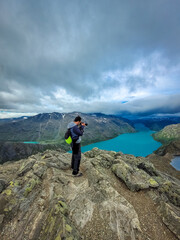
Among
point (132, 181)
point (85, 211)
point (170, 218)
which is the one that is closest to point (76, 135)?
point (85, 211)

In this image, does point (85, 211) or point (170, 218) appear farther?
point (85, 211)

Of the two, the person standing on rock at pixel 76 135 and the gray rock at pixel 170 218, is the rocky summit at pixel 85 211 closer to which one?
the gray rock at pixel 170 218

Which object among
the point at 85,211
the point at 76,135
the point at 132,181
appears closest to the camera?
the point at 85,211

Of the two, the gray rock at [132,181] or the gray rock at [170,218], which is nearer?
the gray rock at [170,218]

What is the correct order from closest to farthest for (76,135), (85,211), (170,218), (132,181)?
(170,218) < (85,211) < (76,135) < (132,181)

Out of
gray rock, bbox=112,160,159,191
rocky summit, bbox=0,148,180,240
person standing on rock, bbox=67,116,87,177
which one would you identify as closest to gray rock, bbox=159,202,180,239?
rocky summit, bbox=0,148,180,240

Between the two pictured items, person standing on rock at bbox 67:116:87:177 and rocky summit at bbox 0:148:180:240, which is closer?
rocky summit at bbox 0:148:180:240

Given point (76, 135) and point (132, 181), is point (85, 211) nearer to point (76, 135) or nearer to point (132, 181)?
point (76, 135)

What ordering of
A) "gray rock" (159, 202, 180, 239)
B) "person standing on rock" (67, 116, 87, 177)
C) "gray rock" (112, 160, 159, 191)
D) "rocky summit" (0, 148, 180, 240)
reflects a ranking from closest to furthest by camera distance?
"rocky summit" (0, 148, 180, 240), "gray rock" (159, 202, 180, 239), "person standing on rock" (67, 116, 87, 177), "gray rock" (112, 160, 159, 191)

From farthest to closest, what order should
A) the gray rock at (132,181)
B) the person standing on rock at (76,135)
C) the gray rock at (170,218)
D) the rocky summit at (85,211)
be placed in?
the gray rock at (132,181)
the person standing on rock at (76,135)
the gray rock at (170,218)
the rocky summit at (85,211)

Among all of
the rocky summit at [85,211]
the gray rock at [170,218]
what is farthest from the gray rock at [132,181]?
the gray rock at [170,218]

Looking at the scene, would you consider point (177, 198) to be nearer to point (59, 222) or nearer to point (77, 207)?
point (77, 207)

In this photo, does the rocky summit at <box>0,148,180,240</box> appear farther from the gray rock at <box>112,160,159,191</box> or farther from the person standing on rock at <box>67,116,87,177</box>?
the person standing on rock at <box>67,116,87,177</box>

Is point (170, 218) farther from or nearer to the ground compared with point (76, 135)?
nearer to the ground
